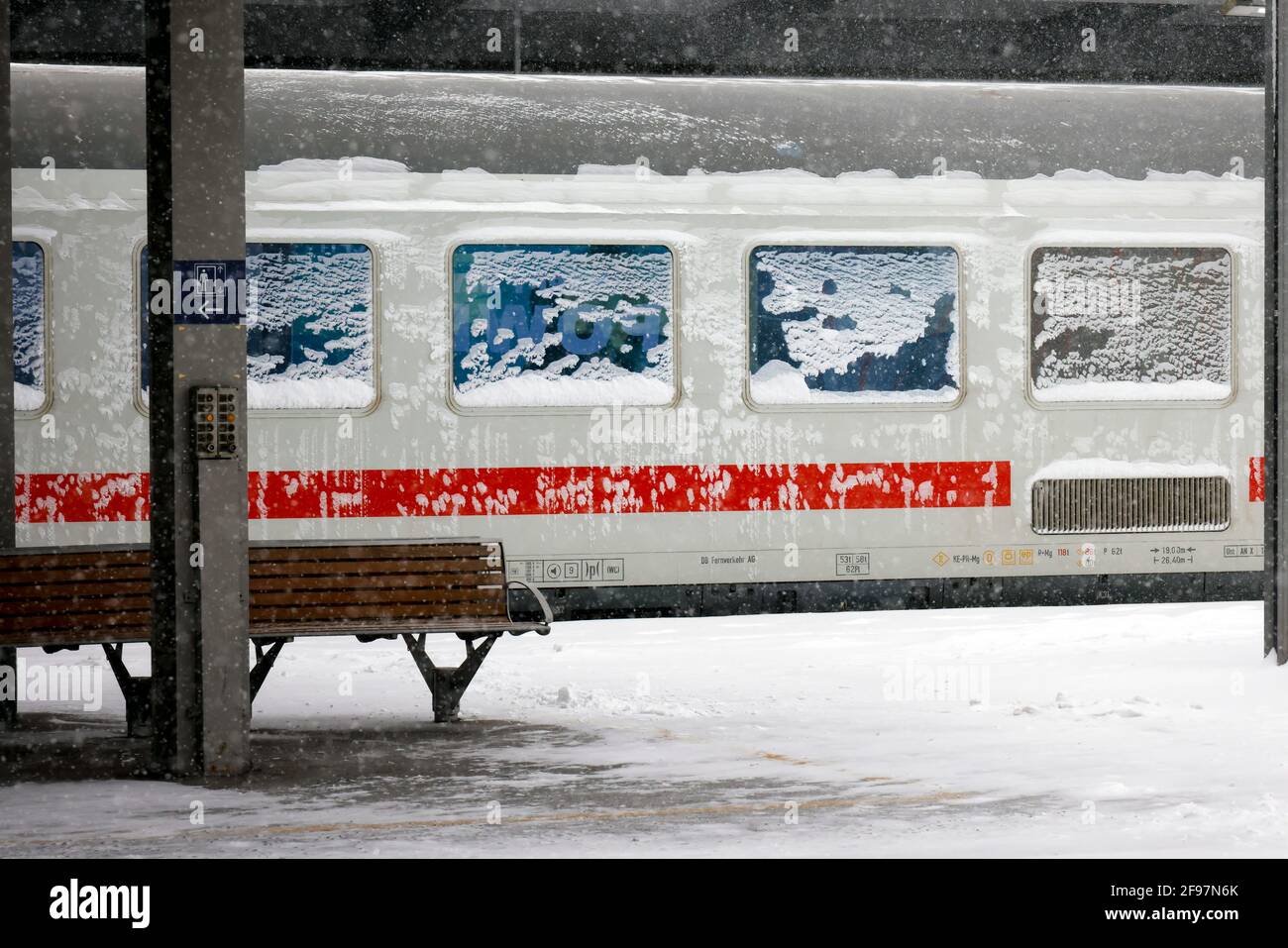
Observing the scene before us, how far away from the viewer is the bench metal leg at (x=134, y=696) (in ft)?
25.6

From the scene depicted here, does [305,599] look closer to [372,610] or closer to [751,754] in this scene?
[372,610]

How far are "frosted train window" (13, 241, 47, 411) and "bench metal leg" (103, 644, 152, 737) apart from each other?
340 centimetres

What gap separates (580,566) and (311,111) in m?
3.16

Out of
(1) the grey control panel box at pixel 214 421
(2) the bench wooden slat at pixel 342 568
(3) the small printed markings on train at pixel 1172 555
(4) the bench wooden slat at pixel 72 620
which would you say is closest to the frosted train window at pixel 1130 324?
(3) the small printed markings on train at pixel 1172 555

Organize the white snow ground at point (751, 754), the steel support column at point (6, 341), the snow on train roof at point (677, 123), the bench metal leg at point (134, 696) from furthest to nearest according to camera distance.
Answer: the snow on train roof at point (677, 123), the steel support column at point (6, 341), the bench metal leg at point (134, 696), the white snow ground at point (751, 754)

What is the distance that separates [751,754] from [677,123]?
215 inches

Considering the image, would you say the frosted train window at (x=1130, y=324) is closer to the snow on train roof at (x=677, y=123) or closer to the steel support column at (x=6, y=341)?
the snow on train roof at (x=677, y=123)

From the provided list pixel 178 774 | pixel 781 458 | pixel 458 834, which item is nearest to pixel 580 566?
pixel 781 458

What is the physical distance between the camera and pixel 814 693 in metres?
8.84

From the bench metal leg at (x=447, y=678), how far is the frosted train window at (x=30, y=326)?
3.76 metres

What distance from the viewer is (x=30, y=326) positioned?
1082 cm

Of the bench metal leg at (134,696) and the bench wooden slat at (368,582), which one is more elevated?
the bench wooden slat at (368,582)

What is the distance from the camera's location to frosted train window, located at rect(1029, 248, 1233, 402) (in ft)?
38.9
